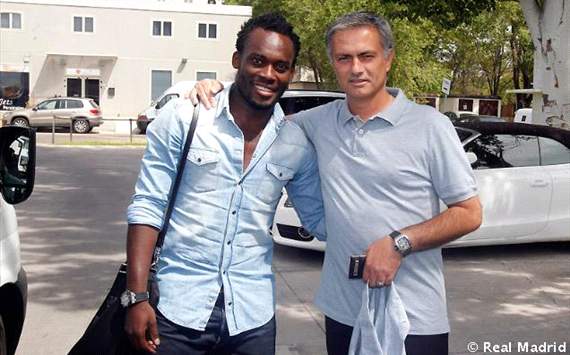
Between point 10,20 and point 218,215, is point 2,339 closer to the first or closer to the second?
point 218,215

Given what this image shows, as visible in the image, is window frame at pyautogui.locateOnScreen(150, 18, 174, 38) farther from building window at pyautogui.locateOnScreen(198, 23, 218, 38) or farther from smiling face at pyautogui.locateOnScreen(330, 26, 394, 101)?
smiling face at pyautogui.locateOnScreen(330, 26, 394, 101)

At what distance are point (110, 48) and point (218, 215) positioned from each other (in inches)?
1414

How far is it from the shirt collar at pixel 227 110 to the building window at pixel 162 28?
35.7 m

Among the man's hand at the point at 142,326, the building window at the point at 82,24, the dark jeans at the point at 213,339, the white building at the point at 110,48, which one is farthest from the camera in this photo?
the building window at the point at 82,24

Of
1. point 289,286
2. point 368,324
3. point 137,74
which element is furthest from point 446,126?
point 137,74

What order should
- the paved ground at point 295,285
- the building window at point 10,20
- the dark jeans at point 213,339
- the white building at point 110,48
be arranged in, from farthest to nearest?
the white building at point 110,48 < the building window at point 10,20 < the paved ground at point 295,285 < the dark jeans at point 213,339

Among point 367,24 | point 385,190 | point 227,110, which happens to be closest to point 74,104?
point 227,110

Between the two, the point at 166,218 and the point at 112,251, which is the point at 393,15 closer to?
the point at 112,251

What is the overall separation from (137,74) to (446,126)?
3572cm

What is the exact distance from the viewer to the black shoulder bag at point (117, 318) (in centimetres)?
233

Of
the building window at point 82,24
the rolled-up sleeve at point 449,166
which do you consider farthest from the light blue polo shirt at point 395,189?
the building window at point 82,24

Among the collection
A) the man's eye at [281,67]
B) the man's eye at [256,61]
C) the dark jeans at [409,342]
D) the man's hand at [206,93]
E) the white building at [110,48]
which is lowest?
the dark jeans at [409,342]

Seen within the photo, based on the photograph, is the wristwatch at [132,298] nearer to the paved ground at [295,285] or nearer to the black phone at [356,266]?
the black phone at [356,266]

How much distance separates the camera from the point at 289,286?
20.2ft
